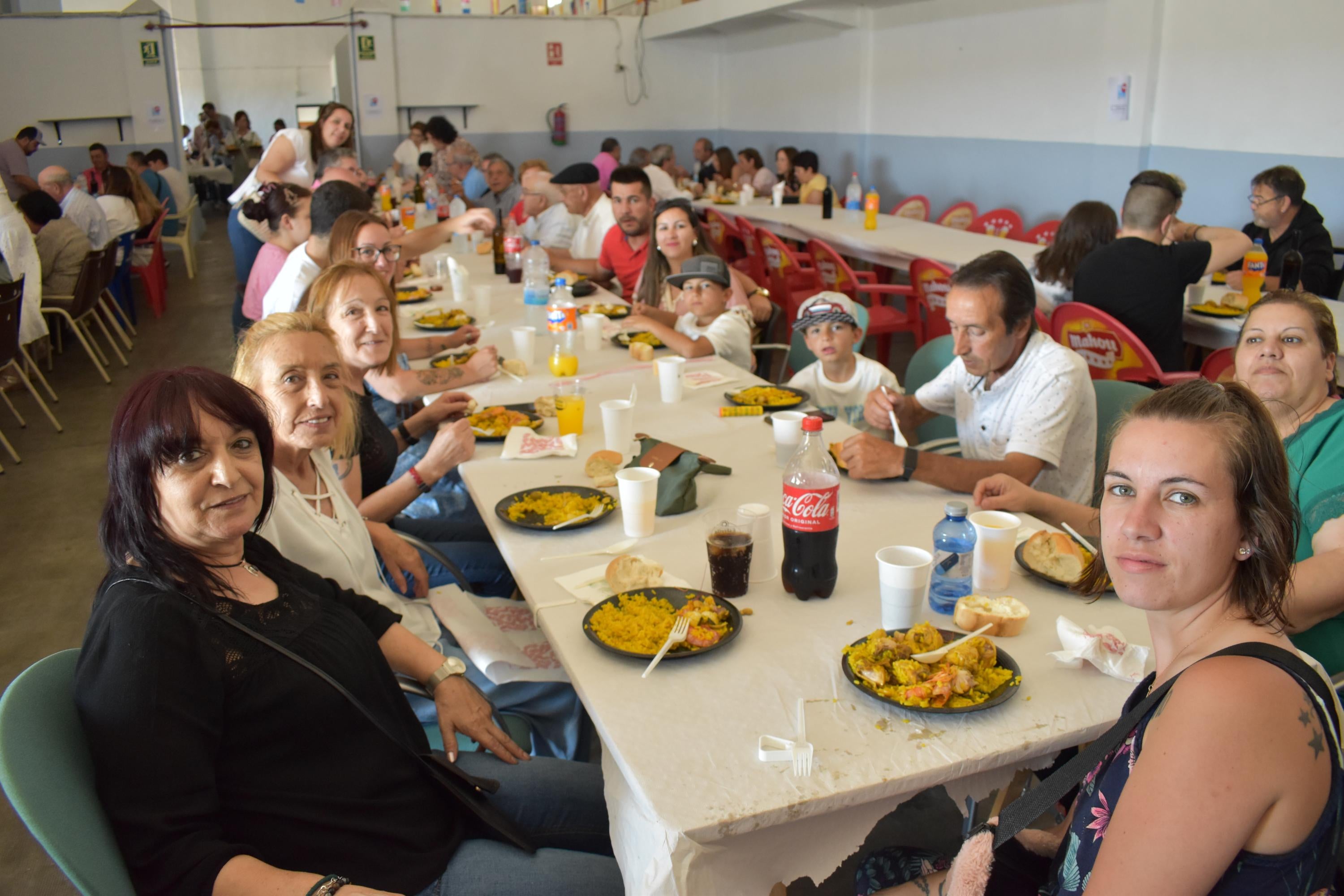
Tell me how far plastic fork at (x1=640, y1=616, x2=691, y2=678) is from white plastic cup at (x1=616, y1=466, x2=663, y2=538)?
0.45 m

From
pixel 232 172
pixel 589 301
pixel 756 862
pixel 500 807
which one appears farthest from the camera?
pixel 232 172

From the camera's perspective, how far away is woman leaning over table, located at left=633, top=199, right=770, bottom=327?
4426 mm

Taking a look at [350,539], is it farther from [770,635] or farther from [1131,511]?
[1131,511]

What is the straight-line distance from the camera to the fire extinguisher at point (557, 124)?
13.1 m

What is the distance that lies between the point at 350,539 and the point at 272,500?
1.71 ft

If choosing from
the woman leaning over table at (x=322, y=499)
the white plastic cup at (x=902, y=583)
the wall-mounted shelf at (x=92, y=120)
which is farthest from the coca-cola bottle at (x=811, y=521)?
the wall-mounted shelf at (x=92, y=120)

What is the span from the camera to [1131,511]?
1210 mm

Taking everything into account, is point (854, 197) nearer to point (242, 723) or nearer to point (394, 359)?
point (394, 359)

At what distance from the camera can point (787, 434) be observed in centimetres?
260

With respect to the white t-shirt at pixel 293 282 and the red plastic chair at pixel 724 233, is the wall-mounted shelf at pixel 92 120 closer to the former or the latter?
the red plastic chair at pixel 724 233

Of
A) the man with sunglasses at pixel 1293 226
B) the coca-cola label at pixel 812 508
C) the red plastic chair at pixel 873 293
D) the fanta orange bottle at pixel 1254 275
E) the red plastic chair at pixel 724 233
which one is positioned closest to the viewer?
the coca-cola label at pixel 812 508

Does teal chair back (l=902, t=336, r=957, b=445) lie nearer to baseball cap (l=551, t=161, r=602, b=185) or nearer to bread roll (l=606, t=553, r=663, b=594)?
bread roll (l=606, t=553, r=663, b=594)

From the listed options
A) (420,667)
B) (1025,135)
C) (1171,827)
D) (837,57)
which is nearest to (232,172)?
(837,57)

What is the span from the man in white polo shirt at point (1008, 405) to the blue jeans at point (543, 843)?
1047 mm
